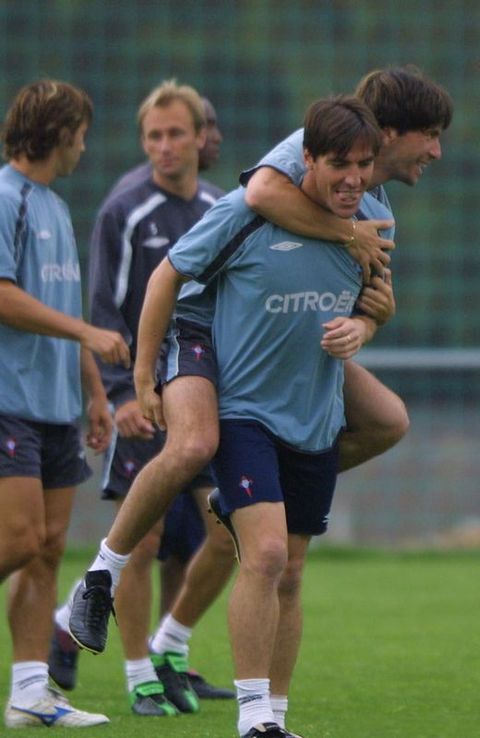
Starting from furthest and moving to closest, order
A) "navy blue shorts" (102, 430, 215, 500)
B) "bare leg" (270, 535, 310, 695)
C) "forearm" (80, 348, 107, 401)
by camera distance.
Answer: "navy blue shorts" (102, 430, 215, 500), "forearm" (80, 348, 107, 401), "bare leg" (270, 535, 310, 695)

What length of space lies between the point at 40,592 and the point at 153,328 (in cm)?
116

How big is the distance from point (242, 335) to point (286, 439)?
1.01ft

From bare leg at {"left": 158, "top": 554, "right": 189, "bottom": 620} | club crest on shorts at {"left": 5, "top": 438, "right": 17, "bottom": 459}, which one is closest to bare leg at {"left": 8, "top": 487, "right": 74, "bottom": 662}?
club crest on shorts at {"left": 5, "top": 438, "right": 17, "bottom": 459}

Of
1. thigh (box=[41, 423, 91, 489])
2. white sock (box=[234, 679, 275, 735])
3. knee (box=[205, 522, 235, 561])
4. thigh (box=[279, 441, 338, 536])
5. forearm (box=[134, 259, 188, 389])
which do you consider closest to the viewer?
white sock (box=[234, 679, 275, 735])

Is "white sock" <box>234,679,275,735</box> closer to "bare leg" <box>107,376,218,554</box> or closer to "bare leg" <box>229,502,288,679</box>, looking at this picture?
"bare leg" <box>229,502,288,679</box>

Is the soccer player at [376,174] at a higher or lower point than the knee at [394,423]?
higher

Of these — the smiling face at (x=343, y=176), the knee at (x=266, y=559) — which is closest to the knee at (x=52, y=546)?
the knee at (x=266, y=559)

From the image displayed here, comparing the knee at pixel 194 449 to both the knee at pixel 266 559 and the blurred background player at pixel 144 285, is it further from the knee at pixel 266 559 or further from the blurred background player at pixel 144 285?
the blurred background player at pixel 144 285

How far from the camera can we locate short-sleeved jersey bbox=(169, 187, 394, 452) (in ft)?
16.9

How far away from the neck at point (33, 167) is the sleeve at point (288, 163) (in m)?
0.93

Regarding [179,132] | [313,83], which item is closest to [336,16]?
[313,83]

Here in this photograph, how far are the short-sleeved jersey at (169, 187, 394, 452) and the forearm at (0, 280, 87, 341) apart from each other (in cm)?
60

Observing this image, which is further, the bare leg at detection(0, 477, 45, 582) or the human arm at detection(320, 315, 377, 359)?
the bare leg at detection(0, 477, 45, 582)

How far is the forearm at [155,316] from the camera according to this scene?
205 inches
